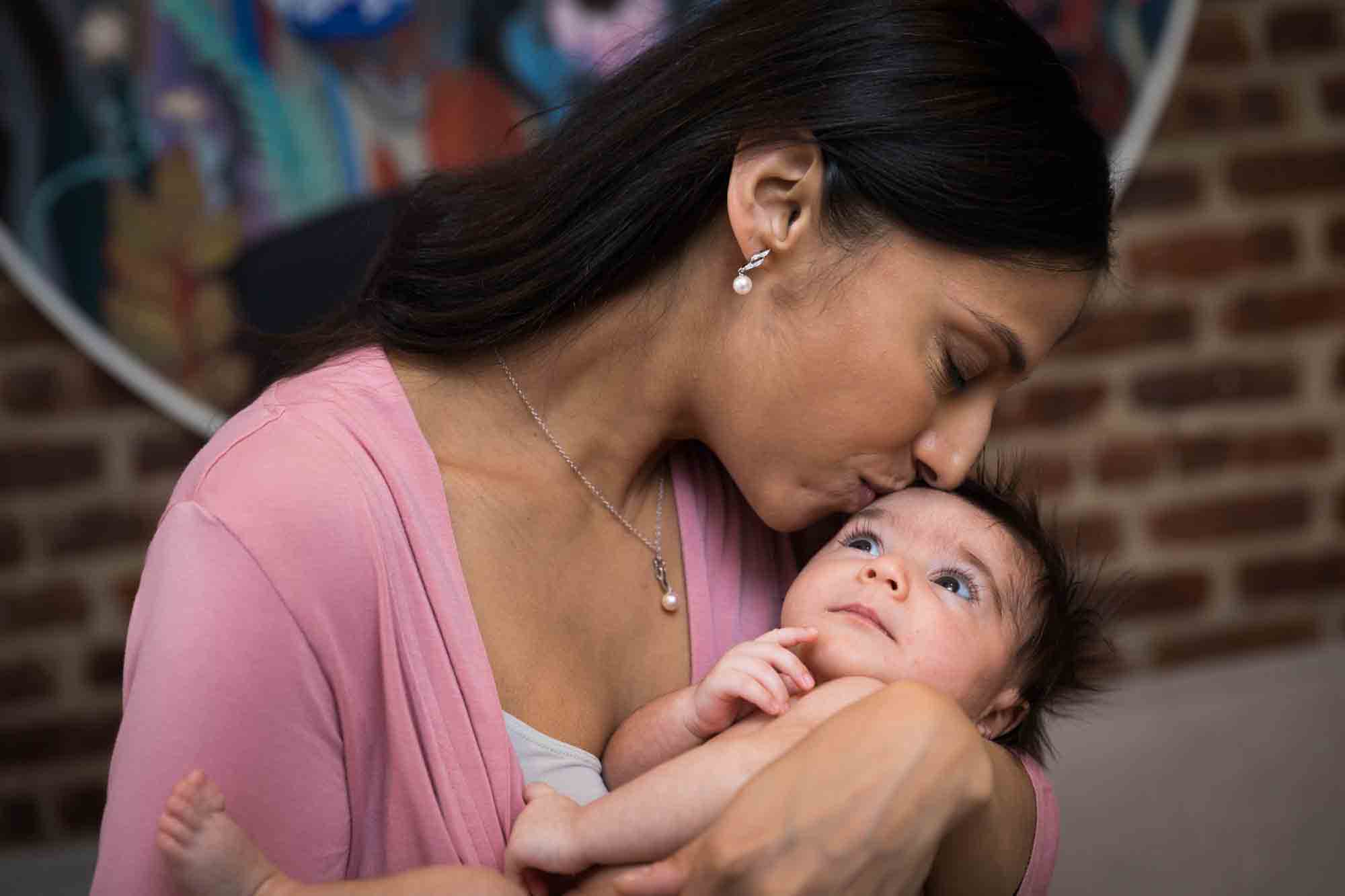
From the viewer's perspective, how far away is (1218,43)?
2375mm

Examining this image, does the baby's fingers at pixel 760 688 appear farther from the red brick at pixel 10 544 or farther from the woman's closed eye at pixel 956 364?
the red brick at pixel 10 544

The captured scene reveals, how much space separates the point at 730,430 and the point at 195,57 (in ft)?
3.90

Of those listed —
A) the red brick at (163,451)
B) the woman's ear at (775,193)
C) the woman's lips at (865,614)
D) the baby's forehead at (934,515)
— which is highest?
the woman's ear at (775,193)

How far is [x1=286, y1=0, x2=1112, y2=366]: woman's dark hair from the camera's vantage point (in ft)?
3.61

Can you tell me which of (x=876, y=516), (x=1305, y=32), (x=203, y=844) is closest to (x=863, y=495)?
(x=876, y=516)

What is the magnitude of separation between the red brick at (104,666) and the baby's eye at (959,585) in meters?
1.46

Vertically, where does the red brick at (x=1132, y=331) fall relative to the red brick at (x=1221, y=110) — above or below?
below

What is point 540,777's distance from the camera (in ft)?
3.71

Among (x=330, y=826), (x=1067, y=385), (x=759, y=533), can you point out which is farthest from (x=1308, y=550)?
(x=330, y=826)

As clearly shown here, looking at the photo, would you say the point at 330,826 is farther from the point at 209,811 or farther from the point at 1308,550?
the point at 1308,550

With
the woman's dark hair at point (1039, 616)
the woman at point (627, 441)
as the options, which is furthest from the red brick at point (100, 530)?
the woman's dark hair at point (1039, 616)

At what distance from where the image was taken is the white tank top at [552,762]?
1127 millimetres

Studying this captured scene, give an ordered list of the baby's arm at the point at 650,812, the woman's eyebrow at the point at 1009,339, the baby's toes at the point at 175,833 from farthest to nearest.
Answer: the woman's eyebrow at the point at 1009,339, the baby's arm at the point at 650,812, the baby's toes at the point at 175,833

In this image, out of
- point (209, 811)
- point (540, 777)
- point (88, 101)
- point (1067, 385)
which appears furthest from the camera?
point (1067, 385)
